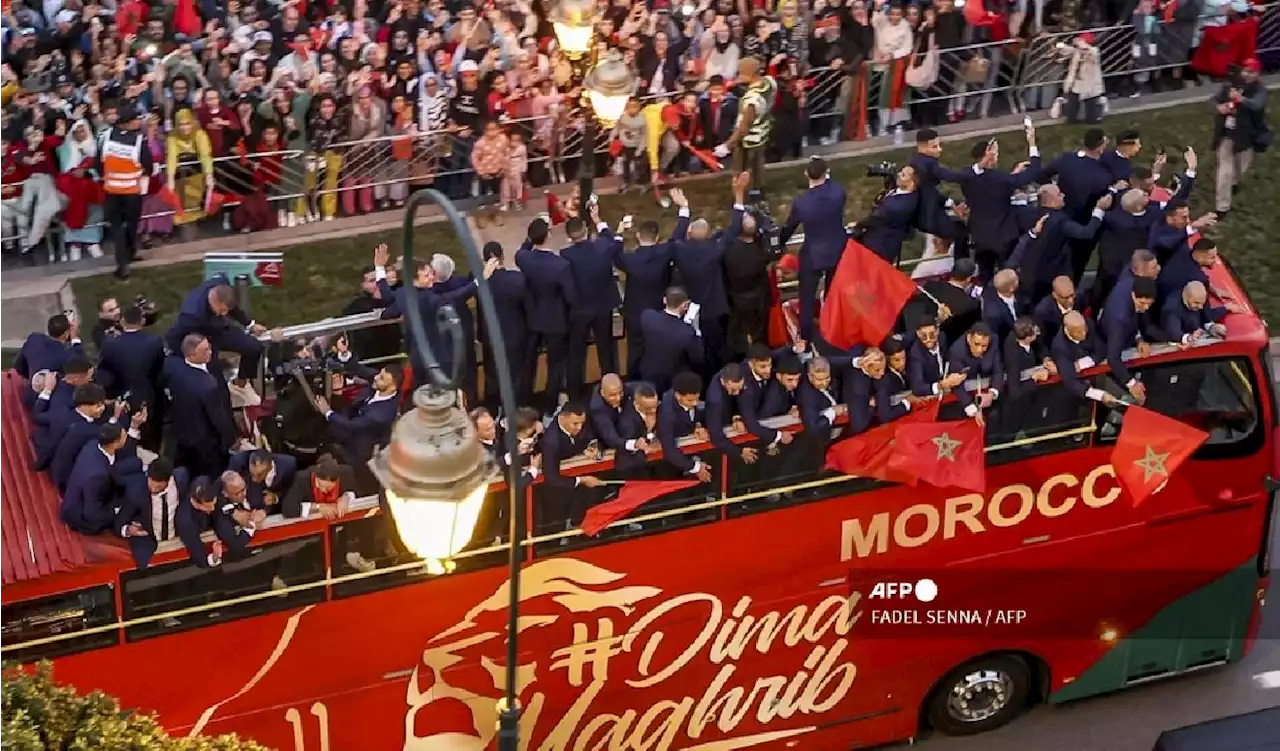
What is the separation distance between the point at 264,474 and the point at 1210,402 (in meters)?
6.33

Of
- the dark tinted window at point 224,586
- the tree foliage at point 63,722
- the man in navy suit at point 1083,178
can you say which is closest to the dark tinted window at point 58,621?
the dark tinted window at point 224,586

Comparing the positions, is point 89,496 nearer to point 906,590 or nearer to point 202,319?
point 202,319

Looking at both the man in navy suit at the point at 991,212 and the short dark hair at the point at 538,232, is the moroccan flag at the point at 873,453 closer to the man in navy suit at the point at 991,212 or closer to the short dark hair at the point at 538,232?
the man in navy suit at the point at 991,212

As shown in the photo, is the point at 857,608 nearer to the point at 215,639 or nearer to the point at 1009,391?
the point at 1009,391

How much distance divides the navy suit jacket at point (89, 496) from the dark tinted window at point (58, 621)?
39cm

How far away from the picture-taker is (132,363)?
1315 centimetres

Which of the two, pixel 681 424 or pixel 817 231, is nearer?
pixel 681 424

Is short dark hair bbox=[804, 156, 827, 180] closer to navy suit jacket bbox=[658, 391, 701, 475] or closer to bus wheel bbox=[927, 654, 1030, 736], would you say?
navy suit jacket bbox=[658, 391, 701, 475]

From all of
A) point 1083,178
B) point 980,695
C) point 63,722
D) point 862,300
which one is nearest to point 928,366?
point 862,300

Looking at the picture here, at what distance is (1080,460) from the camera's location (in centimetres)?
1305

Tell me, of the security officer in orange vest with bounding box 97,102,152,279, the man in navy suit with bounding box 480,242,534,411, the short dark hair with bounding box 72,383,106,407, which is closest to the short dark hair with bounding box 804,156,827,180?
the man in navy suit with bounding box 480,242,534,411

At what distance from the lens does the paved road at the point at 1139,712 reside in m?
14.4

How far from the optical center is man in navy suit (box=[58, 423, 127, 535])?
446 inches

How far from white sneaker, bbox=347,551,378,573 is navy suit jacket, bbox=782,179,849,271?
4.38 m
